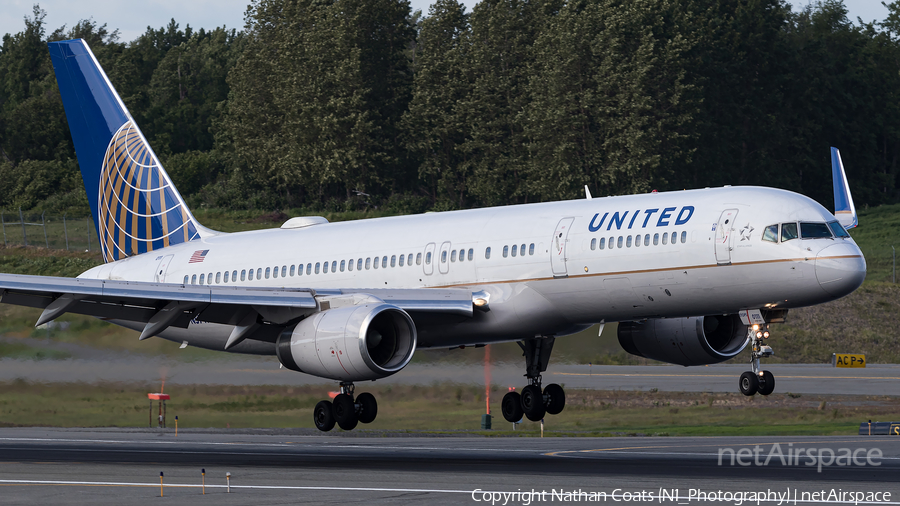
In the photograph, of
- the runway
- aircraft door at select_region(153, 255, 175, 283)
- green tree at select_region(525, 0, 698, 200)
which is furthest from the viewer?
green tree at select_region(525, 0, 698, 200)

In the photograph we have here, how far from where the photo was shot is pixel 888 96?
11456 centimetres

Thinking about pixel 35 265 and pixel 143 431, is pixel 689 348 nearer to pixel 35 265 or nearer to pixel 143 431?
pixel 143 431

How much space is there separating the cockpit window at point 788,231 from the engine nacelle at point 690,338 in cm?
672

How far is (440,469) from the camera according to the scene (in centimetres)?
3222

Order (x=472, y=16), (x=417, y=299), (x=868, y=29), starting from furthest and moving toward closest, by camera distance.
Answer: (x=868, y=29) < (x=472, y=16) < (x=417, y=299)

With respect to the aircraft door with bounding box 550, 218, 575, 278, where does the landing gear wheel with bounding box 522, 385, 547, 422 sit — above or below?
below

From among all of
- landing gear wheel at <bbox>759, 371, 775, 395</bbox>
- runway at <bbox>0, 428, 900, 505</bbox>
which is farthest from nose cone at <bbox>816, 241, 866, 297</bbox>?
runway at <bbox>0, 428, 900, 505</bbox>

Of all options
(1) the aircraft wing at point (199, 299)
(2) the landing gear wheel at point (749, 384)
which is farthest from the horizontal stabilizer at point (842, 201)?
(1) the aircraft wing at point (199, 299)

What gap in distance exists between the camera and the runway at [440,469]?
26.0 meters

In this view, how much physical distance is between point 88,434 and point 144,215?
12720mm

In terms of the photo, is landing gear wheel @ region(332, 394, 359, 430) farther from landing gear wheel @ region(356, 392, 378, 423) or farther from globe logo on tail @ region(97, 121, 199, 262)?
globe logo on tail @ region(97, 121, 199, 262)

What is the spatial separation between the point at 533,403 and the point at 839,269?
11.9 meters

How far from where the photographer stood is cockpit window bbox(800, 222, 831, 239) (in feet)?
93.4

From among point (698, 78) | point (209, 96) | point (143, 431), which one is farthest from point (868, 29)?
point (143, 431)
